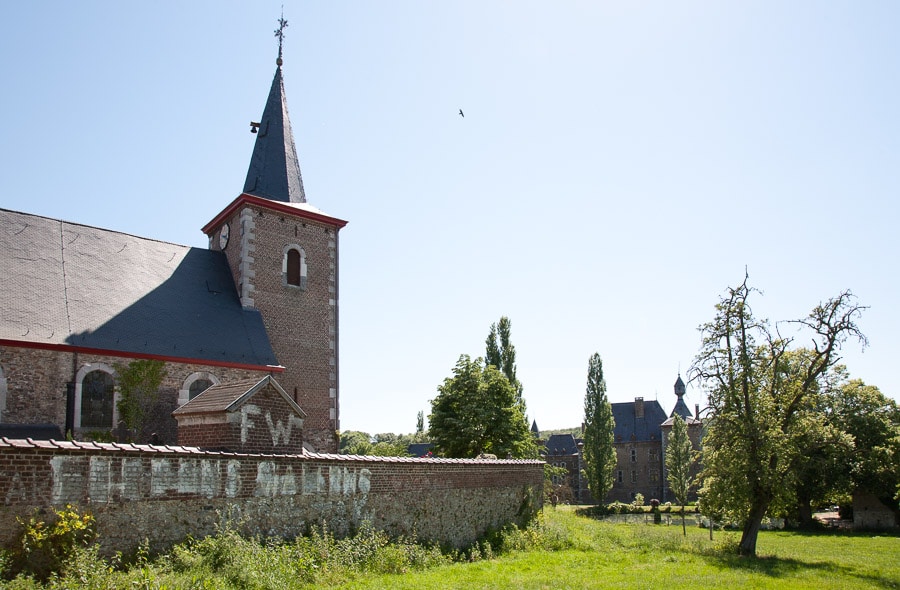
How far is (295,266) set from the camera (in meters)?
24.0

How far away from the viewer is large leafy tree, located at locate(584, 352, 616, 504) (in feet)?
168

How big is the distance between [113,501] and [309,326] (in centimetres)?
1426

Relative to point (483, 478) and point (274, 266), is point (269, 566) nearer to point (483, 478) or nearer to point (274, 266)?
point (483, 478)

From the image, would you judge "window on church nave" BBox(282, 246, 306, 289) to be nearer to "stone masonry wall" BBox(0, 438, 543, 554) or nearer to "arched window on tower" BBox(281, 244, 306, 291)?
"arched window on tower" BBox(281, 244, 306, 291)

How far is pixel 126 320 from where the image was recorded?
18594 mm

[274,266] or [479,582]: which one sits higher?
[274,266]

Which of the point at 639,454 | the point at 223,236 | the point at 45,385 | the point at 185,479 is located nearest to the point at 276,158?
the point at 223,236

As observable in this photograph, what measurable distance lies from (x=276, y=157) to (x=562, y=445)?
2270 inches

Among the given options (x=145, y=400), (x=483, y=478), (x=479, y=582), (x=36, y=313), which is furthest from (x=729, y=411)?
(x=36, y=313)

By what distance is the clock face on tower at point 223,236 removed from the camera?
24.3m

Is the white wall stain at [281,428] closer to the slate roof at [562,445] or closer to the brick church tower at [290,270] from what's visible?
the brick church tower at [290,270]

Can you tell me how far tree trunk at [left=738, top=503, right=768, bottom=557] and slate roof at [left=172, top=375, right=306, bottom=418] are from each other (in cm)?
1268

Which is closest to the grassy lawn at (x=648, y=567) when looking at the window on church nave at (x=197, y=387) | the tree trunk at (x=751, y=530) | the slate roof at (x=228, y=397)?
the tree trunk at (x=751, y=530)

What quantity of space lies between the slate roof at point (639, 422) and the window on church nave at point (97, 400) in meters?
59.8
